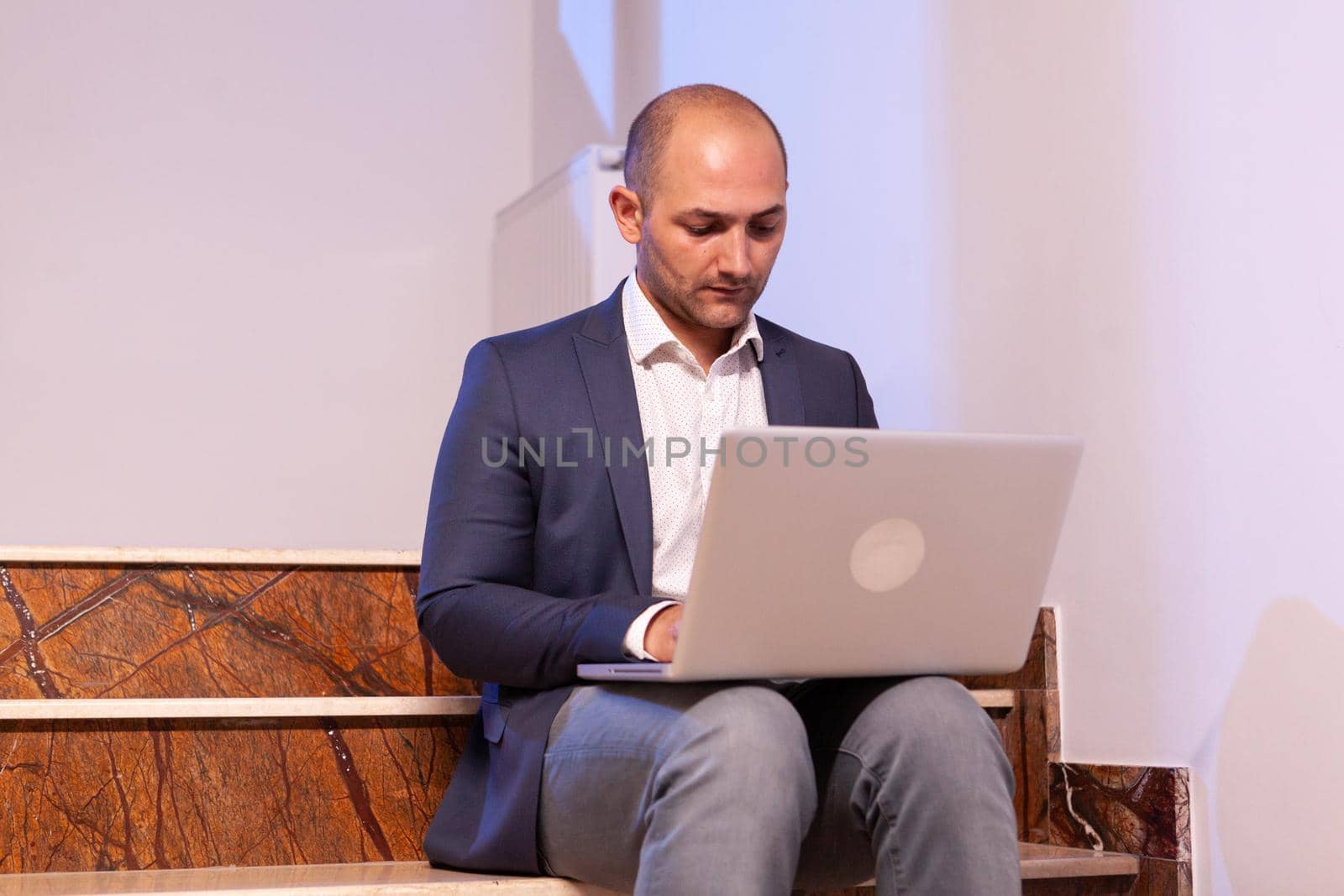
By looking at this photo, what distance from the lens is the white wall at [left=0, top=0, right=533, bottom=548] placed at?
2.73m

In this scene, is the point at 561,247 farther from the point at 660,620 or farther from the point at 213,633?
the point at 660,620

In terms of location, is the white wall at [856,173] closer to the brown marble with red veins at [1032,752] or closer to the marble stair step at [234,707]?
the brown marble with red veins at [1032,752]

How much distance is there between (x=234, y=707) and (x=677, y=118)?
731 millimetres

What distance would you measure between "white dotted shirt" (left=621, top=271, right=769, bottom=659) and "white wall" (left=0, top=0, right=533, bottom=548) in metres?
1.55

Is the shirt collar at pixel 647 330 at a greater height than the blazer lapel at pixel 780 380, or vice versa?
the shirt collar at pixel 647 330

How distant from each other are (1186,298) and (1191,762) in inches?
18.6

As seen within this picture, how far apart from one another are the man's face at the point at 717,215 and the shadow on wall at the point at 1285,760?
0.59 metres

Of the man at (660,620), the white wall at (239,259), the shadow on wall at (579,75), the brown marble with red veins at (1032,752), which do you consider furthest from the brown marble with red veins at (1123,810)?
the shadow on wall at (579,75)

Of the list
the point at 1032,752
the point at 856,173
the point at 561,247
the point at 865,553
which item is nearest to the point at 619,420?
the point at 865,553

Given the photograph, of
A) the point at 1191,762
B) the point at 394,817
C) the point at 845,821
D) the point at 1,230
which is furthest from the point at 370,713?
the point at 1,230

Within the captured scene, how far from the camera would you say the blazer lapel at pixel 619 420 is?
1304 mm

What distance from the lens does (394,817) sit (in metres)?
1.51

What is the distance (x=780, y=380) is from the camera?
4.79ft

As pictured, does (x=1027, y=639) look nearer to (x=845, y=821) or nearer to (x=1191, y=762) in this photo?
(x=845, y=821)
